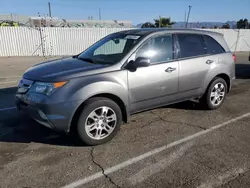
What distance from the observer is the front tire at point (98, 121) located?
11.8 feet

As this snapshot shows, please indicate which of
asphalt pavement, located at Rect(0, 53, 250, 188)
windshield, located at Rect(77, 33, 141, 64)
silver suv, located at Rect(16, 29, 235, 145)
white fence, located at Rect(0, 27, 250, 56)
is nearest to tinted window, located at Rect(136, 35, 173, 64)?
silver suv, located at Rect(16, 29, 235, 145)

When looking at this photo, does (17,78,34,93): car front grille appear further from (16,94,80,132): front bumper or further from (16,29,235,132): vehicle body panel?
(16,94,80,132): front bumper

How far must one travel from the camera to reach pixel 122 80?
12.7ft

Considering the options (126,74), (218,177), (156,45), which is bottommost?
(218,177)

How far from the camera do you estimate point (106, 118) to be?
12.5 feet

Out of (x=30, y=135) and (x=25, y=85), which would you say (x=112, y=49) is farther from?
(x=30, y=135)

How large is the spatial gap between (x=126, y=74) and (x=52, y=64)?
1353 millimetres

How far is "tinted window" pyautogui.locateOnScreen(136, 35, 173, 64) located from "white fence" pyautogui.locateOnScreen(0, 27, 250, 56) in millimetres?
15116

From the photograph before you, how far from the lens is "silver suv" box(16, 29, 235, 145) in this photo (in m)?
3.49

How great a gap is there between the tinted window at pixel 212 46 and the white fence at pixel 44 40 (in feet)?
48.9

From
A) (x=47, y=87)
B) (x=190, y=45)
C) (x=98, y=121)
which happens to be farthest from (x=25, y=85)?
(x=190, y=45)

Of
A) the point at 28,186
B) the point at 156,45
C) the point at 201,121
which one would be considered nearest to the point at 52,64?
the point at 156,45

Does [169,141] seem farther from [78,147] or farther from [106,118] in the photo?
[78,147]

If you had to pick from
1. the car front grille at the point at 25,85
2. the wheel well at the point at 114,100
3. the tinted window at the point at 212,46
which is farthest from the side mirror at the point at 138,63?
the tinted window at the point at 212,46
